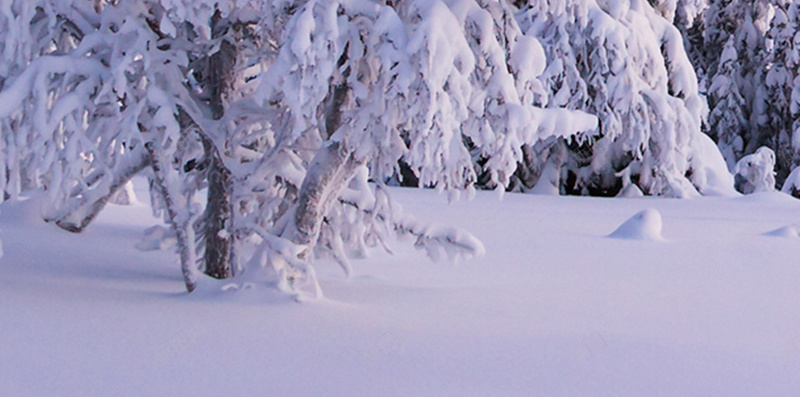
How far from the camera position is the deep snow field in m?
4.38

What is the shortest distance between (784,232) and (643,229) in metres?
1.73

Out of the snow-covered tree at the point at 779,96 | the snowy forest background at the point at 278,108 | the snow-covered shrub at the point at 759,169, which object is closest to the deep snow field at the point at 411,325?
the snowy forest background at the point at 278,108

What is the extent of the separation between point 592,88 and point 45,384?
11.2m

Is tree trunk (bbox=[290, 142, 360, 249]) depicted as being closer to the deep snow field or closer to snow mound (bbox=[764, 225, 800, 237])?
the deep snow field

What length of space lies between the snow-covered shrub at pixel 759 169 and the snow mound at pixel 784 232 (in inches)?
319

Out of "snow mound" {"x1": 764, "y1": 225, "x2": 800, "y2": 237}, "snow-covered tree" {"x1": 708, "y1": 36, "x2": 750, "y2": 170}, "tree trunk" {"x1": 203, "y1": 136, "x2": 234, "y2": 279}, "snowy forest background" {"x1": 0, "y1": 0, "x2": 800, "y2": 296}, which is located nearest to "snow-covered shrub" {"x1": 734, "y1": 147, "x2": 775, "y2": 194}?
"snow-covered tree" {"x1": 708, "y1": 36, "x2": 750, "y2": 170}

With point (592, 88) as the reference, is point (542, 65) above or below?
above

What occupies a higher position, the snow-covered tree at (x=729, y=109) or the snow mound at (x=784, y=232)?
the snow mound at (x=784, y=232)

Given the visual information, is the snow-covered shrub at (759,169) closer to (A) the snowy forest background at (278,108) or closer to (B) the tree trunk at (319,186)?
(A) the snowy forest background at (278,108)

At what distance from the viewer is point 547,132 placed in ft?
17.9

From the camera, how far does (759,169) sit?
18.1 metres

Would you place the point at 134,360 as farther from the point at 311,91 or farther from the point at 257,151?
the point at 257,151

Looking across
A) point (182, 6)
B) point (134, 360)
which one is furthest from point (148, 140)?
point (134, 360)

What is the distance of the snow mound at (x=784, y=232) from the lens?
1024cm
